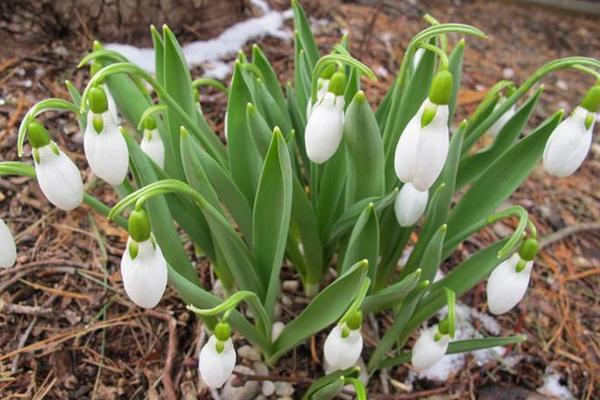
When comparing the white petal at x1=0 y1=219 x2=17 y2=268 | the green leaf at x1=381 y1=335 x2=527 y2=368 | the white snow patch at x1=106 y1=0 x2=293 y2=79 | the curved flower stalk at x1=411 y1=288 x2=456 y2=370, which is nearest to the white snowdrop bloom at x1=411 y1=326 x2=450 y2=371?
the curved flower stalk at x1=411 y1=288 x2=456 y2=370

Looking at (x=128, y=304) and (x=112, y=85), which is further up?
(x=112, y=85)

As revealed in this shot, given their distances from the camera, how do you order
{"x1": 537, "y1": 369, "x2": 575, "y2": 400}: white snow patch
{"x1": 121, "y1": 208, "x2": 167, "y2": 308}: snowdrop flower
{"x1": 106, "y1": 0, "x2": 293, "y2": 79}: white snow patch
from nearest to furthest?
{"x1": 121, "y1": 208, "x2": 167, "y2": 308}: snowdrop flower → {"x1": 537, "y1": 369, "x2": 575, "y2": 400}: white snow patch → {"x1": 106, "y1": 0, "x2": 293, "y2": 79}: white snow patch

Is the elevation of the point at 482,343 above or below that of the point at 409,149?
below

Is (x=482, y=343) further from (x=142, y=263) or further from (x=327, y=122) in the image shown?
(x=142, y=263)

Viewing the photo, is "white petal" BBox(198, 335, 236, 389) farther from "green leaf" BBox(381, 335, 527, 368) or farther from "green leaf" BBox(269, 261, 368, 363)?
"green leaf" BBox(381, 335, 527, 368)

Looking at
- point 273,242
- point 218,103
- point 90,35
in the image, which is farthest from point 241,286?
point 90,35

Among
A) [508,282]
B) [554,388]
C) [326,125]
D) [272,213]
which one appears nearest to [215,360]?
[272,213]

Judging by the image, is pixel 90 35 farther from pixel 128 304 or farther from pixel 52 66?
pixel 128 304
